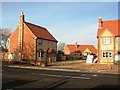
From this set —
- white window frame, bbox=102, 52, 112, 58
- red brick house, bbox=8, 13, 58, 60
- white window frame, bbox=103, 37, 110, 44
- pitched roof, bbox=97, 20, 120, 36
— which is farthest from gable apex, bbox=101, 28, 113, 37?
red brick house, bbox=8, 13, 58, 60

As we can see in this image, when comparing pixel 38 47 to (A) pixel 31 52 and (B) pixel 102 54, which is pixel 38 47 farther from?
(B) pixel 102 54

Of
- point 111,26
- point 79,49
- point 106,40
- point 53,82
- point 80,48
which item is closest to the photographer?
point 53,82

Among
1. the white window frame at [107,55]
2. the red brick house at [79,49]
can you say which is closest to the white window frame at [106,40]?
the white window frame at [107,55]

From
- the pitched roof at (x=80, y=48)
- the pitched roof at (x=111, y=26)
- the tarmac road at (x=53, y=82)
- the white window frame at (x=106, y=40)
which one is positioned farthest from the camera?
the pitched roof at (x=80, y=48)

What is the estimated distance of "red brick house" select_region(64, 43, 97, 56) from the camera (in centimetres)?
11288

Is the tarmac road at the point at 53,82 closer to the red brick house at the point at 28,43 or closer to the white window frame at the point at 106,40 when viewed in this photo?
the white window frame at the point at 106,40

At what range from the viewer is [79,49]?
115250 mm

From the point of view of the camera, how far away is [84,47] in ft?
386

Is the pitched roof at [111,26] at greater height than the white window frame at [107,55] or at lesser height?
greater

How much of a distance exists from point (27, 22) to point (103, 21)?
18.8 m

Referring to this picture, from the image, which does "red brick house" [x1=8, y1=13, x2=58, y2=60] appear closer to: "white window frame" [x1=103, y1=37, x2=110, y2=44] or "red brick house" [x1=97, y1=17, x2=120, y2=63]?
"red brick house" [x1=97, y1=17, x2=120, y2=63]

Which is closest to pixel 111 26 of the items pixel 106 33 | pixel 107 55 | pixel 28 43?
pixel 106 33

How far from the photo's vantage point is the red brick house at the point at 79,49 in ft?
370

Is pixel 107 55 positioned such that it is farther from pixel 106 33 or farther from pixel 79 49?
pixel 79 49
